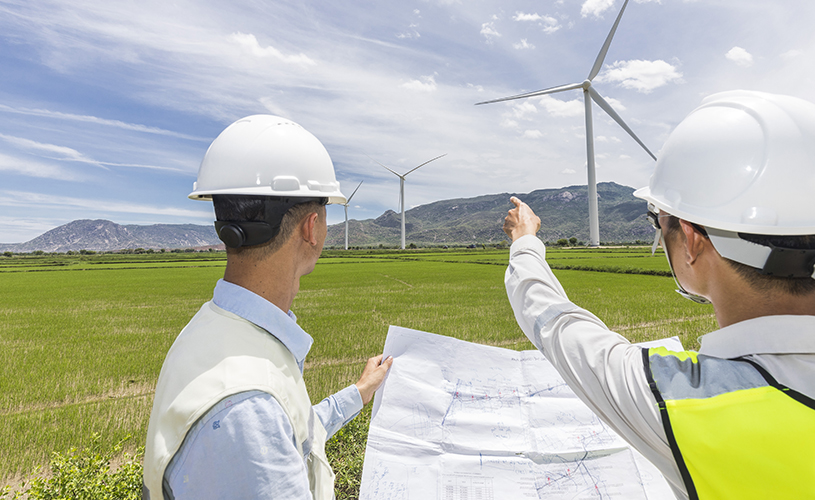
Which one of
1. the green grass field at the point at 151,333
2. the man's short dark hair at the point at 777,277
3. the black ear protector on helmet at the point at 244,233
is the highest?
the black ear protector on helmet at the point at 244,233

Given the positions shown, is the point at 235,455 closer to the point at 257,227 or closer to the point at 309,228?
the point at 257,227

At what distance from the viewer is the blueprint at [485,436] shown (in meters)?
2.80

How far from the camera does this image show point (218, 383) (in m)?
1.36

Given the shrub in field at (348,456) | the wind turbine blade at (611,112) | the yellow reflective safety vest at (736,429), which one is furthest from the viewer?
the wind turbine blade at (611,112)

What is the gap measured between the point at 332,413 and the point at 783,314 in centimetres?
236

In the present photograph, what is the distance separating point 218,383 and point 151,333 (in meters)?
15.7

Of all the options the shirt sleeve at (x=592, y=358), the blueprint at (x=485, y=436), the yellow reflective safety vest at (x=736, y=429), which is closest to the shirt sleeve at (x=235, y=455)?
the shirt sleeve at (x=592, y=358)

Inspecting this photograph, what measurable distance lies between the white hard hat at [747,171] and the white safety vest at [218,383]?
182cm

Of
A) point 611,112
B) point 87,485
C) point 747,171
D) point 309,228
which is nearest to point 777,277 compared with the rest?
point 747,171

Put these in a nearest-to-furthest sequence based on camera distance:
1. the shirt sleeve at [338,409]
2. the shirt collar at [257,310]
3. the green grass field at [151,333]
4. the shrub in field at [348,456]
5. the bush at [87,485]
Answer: the shirt collar at [257,310] → the shirt sleeve at [338,409] → the bush at [87,485] → the shrub in field at [348,456] → the green grass field at [151,333]

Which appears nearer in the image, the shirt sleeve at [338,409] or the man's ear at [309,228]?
the man's ear at [309,228]

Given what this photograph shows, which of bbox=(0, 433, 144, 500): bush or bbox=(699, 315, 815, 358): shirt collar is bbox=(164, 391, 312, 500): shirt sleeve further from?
bbox=(0, 433, 144, 500): bush

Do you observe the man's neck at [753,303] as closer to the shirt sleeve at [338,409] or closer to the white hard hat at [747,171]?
the white hard hat at [747,171]

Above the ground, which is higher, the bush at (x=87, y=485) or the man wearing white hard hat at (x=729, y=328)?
the man wearing white hard hat at (x=729, y=328)
